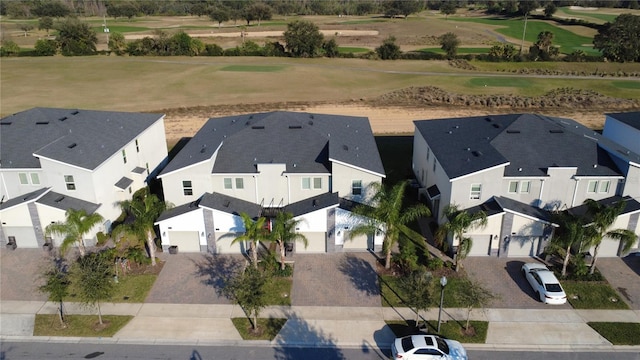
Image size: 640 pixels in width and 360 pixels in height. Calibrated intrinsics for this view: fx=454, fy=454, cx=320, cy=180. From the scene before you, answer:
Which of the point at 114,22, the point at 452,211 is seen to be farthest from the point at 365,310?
the point at 114,22

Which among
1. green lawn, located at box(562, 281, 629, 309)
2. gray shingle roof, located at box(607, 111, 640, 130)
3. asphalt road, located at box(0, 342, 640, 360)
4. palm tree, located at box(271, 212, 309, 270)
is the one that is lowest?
asphalt road, located at box(0, 342, 640, 360)

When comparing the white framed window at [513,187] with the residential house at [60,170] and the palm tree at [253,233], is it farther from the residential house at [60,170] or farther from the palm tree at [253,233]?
the residential house at [60,170]

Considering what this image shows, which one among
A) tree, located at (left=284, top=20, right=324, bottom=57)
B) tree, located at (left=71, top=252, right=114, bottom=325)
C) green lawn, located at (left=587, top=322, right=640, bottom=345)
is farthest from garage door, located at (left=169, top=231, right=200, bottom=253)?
tree, located at (left=284, top=20, right=324, bottom=57)

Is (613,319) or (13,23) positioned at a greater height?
(13,23)

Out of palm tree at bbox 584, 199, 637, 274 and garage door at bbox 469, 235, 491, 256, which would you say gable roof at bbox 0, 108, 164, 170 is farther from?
palm tree at bbox 584, 199, 637, 274

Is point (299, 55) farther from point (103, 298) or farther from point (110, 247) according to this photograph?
point (103, 298)

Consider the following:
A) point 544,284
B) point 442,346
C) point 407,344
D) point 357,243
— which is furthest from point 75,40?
point 544,284

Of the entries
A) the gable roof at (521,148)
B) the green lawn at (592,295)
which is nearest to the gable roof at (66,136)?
the gable roof at (521,148)
